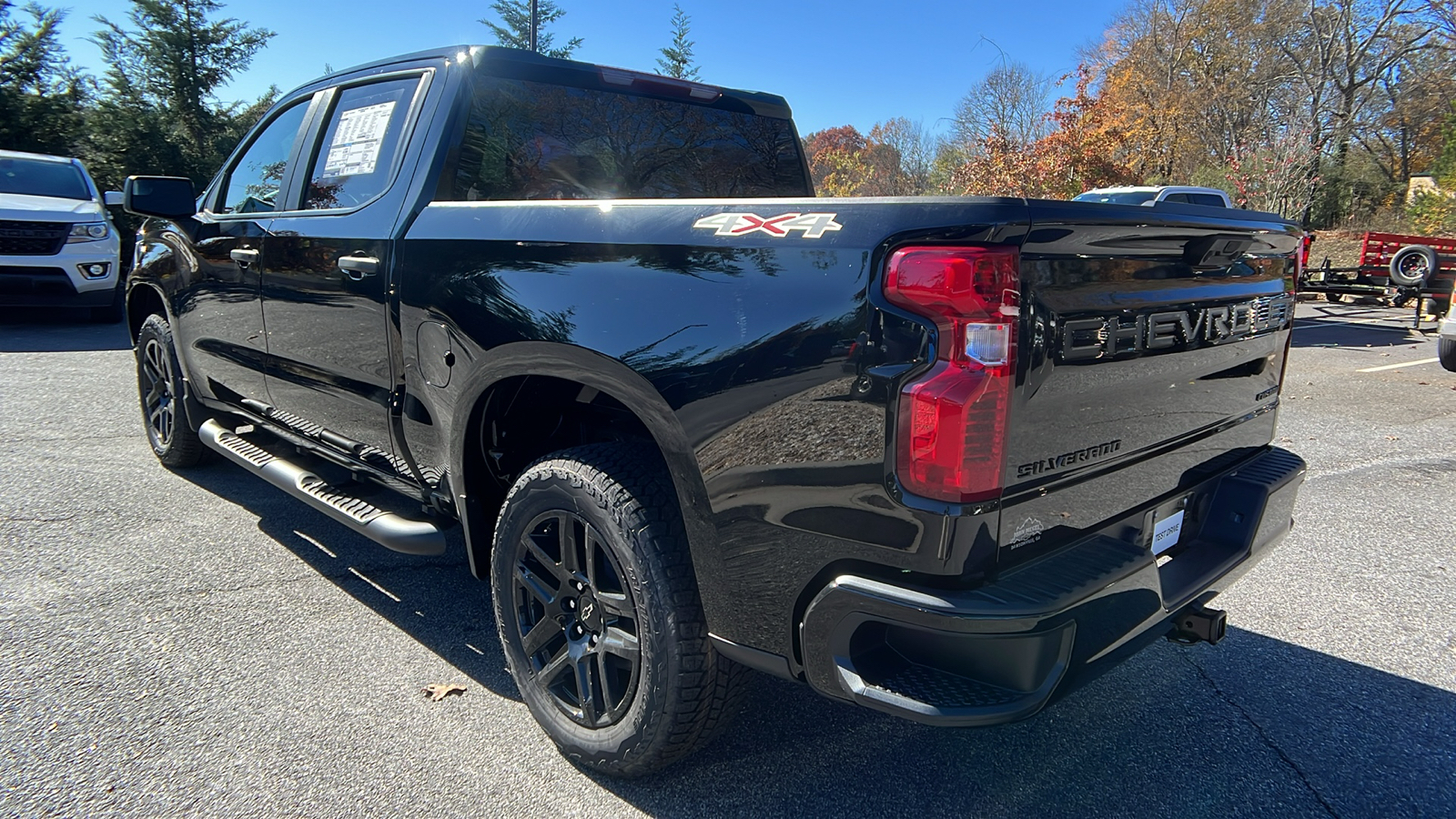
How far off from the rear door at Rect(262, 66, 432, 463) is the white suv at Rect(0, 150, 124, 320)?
29.6 feet

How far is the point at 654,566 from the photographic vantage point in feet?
6.93

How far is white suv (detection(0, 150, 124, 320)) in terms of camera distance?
Answer: 9961 mm

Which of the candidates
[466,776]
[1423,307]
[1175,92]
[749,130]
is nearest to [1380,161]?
[1175,92]

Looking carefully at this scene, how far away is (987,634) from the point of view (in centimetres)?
166

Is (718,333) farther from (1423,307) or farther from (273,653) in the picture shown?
(1423,307)

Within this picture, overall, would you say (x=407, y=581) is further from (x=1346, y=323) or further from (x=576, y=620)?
(x=1346, y=323)

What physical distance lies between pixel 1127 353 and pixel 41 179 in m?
13.6

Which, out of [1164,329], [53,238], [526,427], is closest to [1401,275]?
[1164,329]

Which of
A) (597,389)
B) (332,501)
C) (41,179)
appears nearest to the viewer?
(597,389)

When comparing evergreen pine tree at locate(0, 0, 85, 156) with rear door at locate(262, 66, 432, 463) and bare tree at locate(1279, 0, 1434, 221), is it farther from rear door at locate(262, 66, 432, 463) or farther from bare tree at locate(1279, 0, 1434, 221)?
bare tree at locate(1279, 0, 1434, 221)

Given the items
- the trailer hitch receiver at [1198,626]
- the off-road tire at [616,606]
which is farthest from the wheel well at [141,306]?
the trailer hitch receiver at [1198,626]

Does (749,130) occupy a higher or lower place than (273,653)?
higher

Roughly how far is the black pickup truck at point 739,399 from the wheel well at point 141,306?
186cm

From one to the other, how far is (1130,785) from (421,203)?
2.73 m
